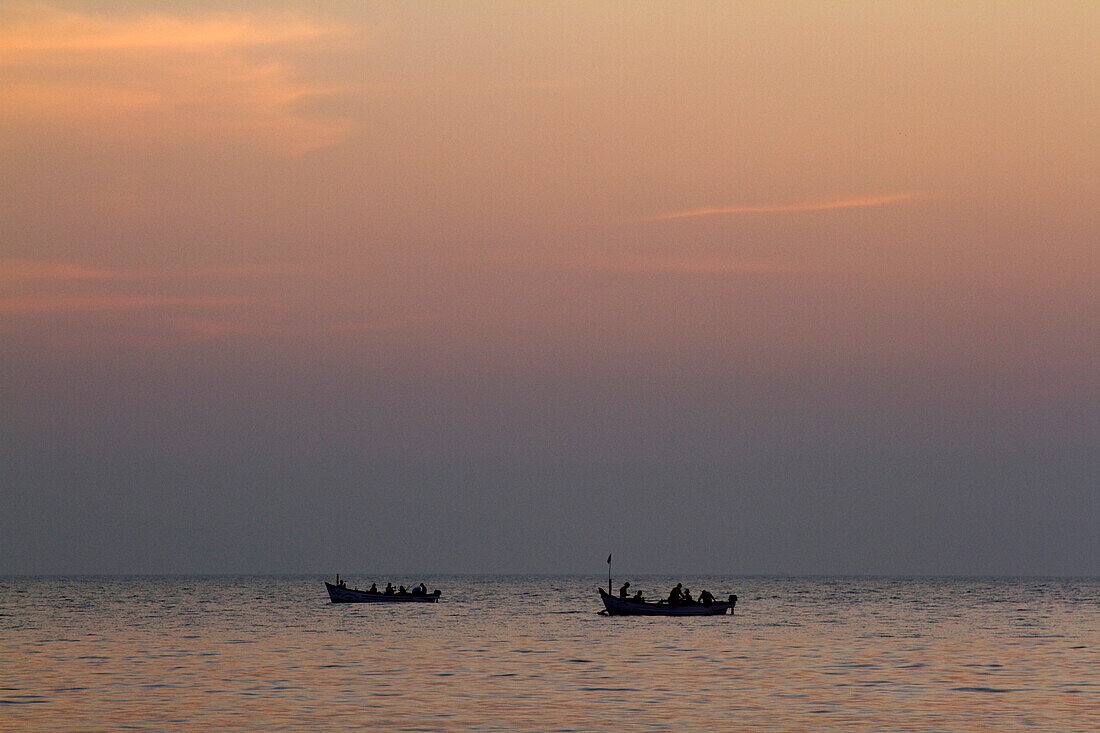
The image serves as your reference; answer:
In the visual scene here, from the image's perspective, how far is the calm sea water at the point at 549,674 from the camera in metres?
43.9

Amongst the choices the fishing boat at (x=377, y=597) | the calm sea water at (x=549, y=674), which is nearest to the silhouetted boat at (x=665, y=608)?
the calm sea water at (x=549, y=674)

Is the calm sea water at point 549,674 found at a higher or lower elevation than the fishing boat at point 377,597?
lower

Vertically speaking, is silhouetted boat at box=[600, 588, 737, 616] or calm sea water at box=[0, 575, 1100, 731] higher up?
silhouetted boat at box=[600, 588, 737, 616]

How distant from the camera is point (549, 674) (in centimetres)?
5794

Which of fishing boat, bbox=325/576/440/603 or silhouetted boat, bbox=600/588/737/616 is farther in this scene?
fishing boat, bbox=325/576/440/603

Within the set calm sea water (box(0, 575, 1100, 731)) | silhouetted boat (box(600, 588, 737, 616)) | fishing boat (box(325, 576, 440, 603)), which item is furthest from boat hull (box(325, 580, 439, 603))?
silhouetted boat (box(600, 588, 737, 616))

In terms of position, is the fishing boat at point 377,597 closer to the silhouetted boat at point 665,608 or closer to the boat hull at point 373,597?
the boat hull at point 373,597

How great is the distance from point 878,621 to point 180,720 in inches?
2954

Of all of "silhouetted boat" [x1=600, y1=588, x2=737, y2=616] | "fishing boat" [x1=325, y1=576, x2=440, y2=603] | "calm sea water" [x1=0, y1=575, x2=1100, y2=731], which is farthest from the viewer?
Answer: "fishing boat" [x1=325, y1=576, x2=440, y2=603]

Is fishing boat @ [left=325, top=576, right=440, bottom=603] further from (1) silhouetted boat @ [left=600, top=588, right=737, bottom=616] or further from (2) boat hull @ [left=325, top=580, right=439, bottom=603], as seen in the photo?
(1) silhouetted boat @ [left=600, top=588, right=737, bottom=616]

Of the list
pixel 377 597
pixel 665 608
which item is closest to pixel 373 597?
pixel 377 597

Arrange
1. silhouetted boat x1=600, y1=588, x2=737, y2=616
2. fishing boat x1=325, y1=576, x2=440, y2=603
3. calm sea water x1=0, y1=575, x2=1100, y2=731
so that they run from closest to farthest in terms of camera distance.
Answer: calm sea water x1=0, y1=575, x2=1100, y2=731
silhouetted boat x1=600, y1=588, x2=737, y2=616
fishing boat x1=325, y1=576, x2=440, y2=603

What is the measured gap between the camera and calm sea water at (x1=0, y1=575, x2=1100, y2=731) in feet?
144

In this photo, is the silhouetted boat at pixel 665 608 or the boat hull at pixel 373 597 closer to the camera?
the silhouetted boat at pixel 665 608
